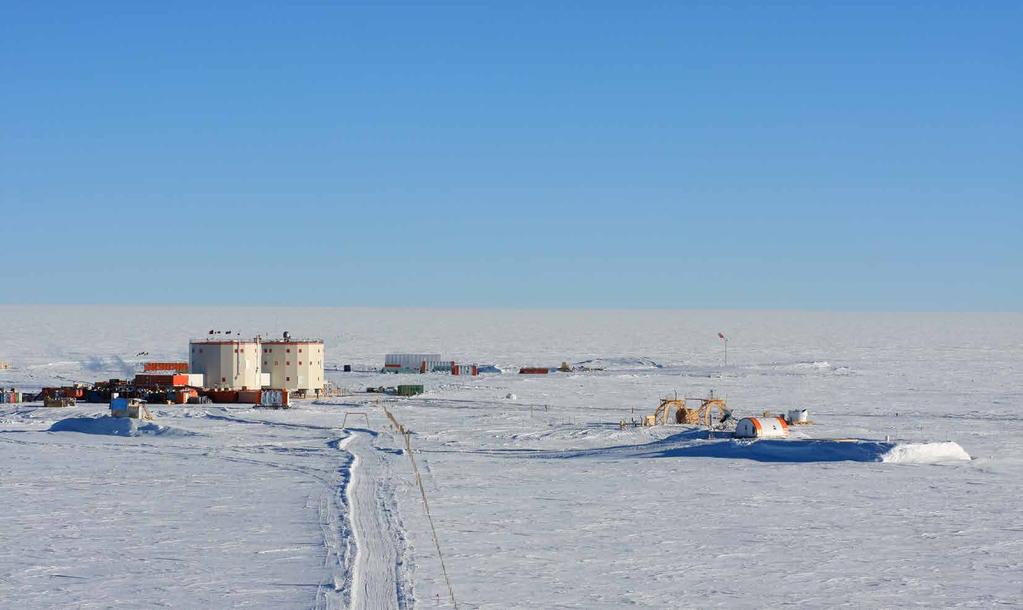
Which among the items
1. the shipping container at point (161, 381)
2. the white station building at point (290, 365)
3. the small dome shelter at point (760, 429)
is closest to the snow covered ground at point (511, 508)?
the small dome shelter at point (760, 429)

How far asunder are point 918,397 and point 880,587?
3985 cm

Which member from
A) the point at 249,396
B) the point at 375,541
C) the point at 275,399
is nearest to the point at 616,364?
the point at 249,396

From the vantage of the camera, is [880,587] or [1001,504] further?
[1001,504]

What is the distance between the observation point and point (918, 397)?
56.8 metres

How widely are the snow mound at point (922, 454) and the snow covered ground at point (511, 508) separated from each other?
0.05 m

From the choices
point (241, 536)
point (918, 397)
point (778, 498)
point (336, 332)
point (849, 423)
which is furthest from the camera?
point (336, 332)

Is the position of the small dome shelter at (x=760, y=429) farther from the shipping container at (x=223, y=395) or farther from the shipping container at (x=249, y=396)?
the shipping container at (x=223, y=395)

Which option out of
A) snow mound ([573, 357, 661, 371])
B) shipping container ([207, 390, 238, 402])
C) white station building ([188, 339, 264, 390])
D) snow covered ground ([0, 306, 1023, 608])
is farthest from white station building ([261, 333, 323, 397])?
snow mound ([573, 357, 661, 371])

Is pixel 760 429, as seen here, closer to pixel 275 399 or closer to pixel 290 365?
pixel 275 399

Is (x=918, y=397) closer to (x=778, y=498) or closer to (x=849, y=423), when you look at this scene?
(x=849, y=423)

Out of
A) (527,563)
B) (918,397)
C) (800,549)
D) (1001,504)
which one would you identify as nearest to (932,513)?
(1001,504)

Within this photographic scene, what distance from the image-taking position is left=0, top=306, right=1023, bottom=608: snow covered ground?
1906cm

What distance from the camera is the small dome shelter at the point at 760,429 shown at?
38344 mm

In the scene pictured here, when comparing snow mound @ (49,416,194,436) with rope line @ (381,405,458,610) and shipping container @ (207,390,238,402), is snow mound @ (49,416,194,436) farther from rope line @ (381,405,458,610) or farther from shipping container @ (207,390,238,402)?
shipping container @ (207,390,238,402)
